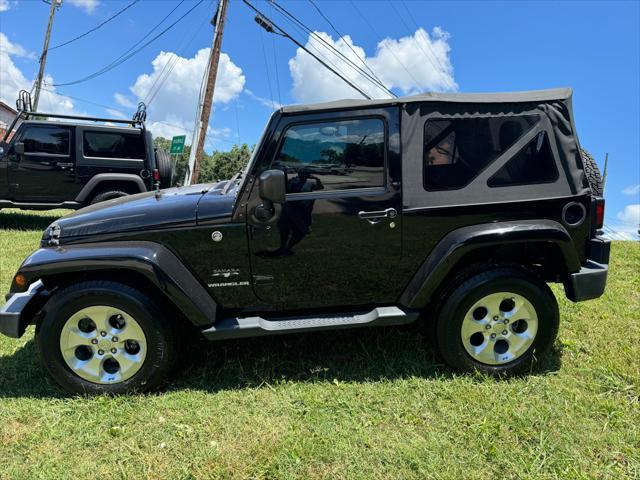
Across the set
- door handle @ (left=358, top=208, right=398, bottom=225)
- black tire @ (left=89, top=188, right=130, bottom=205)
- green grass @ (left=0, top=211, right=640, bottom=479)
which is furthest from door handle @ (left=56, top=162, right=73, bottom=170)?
door handle @ (left=358, top=208, right=398, bottom=225)

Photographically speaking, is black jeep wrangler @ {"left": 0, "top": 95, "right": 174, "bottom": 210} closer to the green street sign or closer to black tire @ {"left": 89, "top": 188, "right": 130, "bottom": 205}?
black tire @ {"left": 89, "top": 188, "right": 130, "bottom": 205}

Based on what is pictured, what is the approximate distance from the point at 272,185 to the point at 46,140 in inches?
309

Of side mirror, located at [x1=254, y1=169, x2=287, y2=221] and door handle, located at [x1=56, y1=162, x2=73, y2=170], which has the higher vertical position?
door handle, located at [x1=56, y1=162, x2=73, y2=170]

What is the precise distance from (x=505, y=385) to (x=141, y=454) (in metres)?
2.33

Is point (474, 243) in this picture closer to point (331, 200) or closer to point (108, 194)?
point (331, 200)

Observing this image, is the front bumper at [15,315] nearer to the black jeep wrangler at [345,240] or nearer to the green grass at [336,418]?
the black jeep wrangler at [345,240]

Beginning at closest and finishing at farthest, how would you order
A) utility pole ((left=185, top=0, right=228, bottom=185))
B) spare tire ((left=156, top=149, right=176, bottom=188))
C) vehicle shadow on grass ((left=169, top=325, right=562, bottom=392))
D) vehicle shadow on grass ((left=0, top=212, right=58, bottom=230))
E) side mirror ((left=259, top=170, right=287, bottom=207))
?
side mirror ((left=259, top=170, right=287, bottom=207)), vehicle shadow on grass ((left=169, top=325, right=562, bottom=392)), vehicle shadow on grass ((left=0, top=212, right=58, bottom=230)), spare tire ((left=156, top=149, right=176, bottom=188)), utility pole ((left=185, top=0, right=228, bottom=185))

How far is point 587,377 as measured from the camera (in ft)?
10.3

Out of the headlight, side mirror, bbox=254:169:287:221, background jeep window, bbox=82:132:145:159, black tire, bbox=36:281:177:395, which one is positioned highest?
background jeep window, bbox=82:132:145:159

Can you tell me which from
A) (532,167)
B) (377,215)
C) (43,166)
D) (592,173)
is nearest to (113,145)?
(43,166)

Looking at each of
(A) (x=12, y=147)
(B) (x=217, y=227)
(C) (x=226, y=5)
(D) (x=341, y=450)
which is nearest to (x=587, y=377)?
(D) (x=341, y=450)

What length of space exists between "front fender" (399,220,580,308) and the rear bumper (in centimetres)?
9

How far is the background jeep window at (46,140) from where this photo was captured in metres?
8.43

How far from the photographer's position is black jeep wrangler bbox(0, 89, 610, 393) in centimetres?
290
